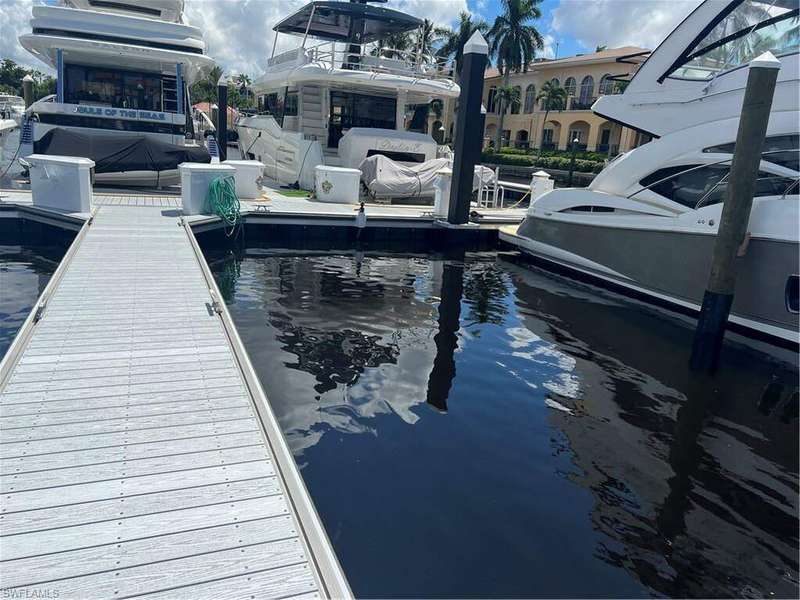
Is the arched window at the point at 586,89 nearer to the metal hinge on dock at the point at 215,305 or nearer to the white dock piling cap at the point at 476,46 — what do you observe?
the white dock piling cap at the point at 476,46

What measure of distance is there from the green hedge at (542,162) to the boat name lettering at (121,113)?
2710 cm

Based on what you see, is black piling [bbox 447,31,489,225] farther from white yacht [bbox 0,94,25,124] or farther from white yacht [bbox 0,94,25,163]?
white yacht [bbox 0,94,25,124]

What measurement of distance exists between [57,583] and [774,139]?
1083 centimetres

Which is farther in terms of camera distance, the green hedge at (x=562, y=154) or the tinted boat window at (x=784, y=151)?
the green hedge at (x=562, y=154)

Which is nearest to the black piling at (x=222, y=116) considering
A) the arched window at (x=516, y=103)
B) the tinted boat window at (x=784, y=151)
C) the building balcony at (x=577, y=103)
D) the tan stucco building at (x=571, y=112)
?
the tinted boat window at (x=784, y=151)

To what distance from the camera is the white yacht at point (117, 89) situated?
14953mm

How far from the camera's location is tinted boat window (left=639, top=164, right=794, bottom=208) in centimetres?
923

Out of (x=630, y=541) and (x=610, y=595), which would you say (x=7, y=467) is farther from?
(x=630, y=541)

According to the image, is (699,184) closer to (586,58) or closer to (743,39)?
(743,39)

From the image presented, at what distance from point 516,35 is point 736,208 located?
150ft

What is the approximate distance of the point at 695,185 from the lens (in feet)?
33.7

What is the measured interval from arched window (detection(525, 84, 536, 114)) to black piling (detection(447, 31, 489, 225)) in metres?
43.9

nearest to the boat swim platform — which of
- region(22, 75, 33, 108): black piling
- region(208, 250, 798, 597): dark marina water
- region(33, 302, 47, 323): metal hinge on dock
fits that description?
region(33, 302, 47, 323): metal hinge on dock

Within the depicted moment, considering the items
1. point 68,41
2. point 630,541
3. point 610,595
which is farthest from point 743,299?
point 68,41
